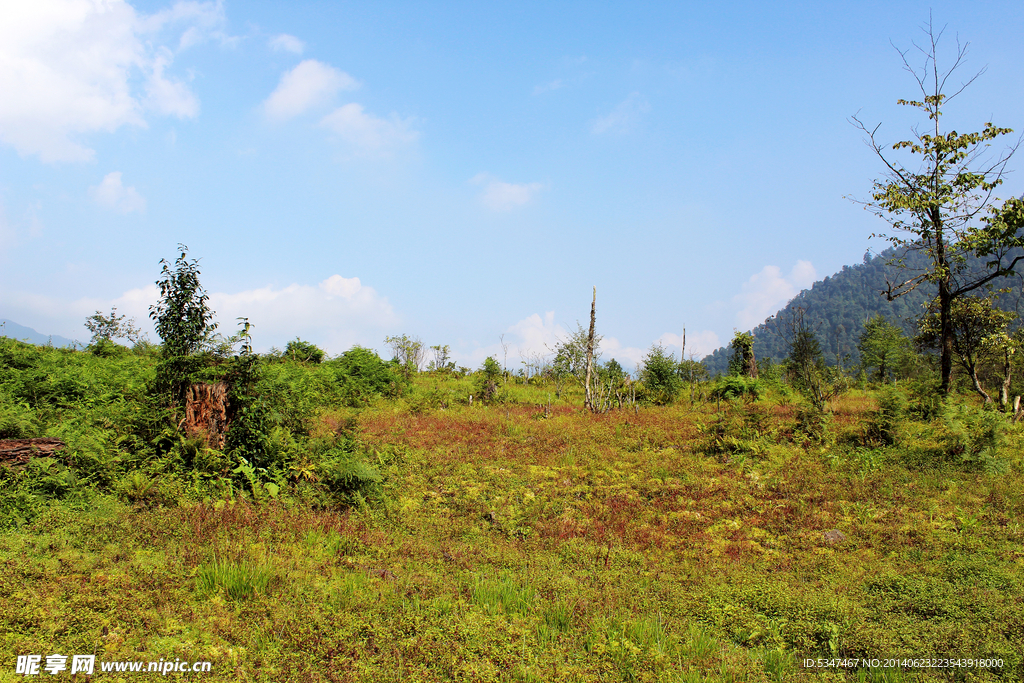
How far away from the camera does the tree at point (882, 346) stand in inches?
2136

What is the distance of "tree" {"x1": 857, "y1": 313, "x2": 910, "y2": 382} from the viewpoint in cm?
5425

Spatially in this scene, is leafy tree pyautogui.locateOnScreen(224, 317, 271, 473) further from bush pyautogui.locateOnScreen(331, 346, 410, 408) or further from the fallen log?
bush pyautogui.locateOnScreen(331, 346, 410, 408)

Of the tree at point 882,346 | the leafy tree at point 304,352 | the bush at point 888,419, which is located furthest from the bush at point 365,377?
the tree at point 882,346

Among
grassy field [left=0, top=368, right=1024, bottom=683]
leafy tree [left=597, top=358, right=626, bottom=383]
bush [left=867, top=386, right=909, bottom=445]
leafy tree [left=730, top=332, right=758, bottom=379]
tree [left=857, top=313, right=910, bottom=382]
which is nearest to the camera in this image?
grassy field [left=0, top=368, right=1024, bottom=683]

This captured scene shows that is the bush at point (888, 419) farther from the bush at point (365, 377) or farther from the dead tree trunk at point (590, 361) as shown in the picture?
the bush at point (365, 377)

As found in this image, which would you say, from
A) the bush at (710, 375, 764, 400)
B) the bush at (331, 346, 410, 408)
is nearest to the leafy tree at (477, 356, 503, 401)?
the bush at (331, 346, 410, 408)

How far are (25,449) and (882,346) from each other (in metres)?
64.6

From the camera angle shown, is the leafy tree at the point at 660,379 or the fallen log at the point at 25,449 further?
the leafy tree at the point at 660,379

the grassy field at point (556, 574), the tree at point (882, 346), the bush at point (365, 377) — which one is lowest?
the grassy field at point (556, 574)

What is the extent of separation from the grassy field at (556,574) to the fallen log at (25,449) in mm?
1360

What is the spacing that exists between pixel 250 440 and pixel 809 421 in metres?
14.9

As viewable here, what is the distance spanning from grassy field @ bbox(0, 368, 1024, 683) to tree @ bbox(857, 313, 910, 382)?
47430 mm

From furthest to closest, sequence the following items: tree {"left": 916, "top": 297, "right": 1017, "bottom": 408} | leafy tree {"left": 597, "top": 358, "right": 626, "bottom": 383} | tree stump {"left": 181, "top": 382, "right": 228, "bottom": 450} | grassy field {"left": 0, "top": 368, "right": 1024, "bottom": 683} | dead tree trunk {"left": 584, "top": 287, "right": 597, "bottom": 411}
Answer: leafy tree {"left": 597, "top": 358, "right": 626, "bottom": 383} → dead tree trunk {"left": 584, "top": 287, "right": 597, "bottom": 411} → tree {"left": 916, "top": 297, "right": 1017, "bottom": 408} → tree stump {"left": 181, "top": 382, "right": 228, "bottom": 450} → grassy field {"left": 0, "top": 368, "right": 1024, "bottom": 683}

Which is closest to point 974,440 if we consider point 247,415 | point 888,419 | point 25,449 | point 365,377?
point 888,419
